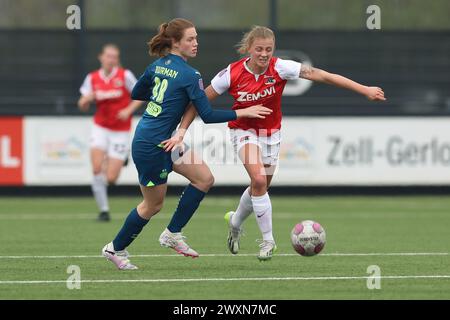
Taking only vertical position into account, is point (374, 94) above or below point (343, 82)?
below

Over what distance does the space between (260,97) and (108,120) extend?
6466 millimetres

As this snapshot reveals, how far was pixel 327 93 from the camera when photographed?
849 inches

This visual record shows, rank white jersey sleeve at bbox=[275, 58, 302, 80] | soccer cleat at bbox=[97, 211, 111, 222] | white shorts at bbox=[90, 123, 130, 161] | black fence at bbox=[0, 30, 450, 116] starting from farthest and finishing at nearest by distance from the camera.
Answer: black fence at bbox=[0, 30, 450, 116], white shorts at bbox=[90, 123, 130, 161], soccer cleat at bbox=[97, 211, 111, 222], white jersey sleeve at bbox=[275, 58, 302, 80]

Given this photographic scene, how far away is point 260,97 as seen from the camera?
10.8m

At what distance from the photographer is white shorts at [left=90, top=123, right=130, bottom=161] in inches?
657

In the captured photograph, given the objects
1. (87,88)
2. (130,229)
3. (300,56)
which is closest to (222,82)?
(130,229)

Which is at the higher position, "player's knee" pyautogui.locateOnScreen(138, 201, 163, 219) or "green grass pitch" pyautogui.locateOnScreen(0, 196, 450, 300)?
"player's knee" pyautogui.locateOnScreen(138, 201, 163, 219)

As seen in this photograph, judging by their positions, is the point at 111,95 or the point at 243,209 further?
the point at 111,95

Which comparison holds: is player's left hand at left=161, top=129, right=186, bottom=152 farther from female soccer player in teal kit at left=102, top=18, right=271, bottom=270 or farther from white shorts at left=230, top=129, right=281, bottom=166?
white shorts at left=230, top=129, right=281, bottom=166

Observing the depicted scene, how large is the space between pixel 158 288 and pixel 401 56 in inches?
544

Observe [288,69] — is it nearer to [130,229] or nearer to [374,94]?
[374,94]

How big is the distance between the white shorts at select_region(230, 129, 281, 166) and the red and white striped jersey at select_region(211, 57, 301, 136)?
53mm

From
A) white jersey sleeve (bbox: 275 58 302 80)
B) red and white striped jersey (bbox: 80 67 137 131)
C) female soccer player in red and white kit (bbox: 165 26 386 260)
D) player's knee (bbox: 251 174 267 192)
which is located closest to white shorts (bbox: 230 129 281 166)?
female soccer player in red and white kit (bbox: 165 26 386 260)

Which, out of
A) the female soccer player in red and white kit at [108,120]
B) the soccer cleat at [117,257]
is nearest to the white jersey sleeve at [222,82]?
the soccer cleat at [117,257]
